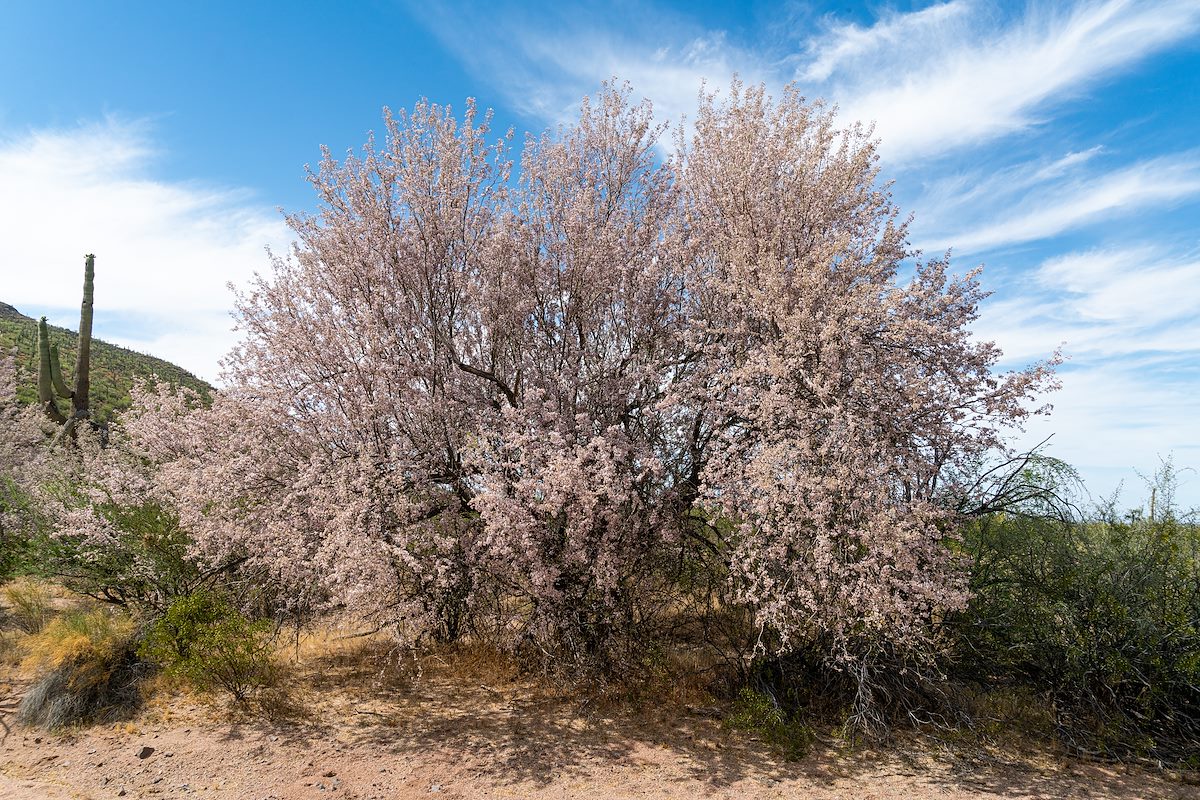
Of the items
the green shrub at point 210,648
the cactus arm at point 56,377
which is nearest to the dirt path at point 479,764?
the green shrub at point 210,648

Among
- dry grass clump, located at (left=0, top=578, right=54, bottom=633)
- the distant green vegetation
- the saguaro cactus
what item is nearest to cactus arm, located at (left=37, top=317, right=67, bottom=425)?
the saguaro cactus

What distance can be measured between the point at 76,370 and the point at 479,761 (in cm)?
2109

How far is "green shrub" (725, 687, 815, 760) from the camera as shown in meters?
7.63

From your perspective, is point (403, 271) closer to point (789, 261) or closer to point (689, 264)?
point (689, 264)

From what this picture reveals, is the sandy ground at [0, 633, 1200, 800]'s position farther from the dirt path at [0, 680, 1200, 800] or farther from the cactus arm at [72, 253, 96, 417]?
the cactus arm at [72, 253, 96, 417]

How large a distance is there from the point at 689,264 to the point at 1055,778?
23.6 feet

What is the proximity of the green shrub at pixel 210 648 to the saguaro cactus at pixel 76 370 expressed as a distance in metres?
15.1

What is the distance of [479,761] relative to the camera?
7.26 m

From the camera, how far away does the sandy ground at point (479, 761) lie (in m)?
6.77

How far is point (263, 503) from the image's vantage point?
29.1 feet

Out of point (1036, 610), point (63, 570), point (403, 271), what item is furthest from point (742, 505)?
point (63, 570)

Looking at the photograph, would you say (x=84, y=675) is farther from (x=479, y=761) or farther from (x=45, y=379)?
(x=45, y=379)

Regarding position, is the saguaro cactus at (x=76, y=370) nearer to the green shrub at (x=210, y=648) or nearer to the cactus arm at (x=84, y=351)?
the cactus arm at (x=84, y=351)

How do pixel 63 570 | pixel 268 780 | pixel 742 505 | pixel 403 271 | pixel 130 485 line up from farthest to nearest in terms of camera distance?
1. pixel 63 570
2. pixel 130 485
3. pixel 403 271
4. pixel 742 505
5. pixel 268 780
